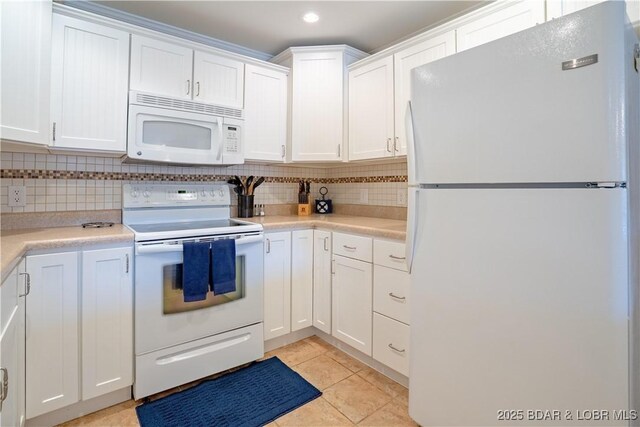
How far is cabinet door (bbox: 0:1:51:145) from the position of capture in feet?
4.46

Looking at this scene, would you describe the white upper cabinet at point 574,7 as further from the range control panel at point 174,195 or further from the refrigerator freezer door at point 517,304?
the range control panel at point 174,195

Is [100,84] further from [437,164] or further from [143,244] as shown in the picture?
[437,164]

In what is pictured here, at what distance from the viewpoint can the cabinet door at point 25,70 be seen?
1.36 m

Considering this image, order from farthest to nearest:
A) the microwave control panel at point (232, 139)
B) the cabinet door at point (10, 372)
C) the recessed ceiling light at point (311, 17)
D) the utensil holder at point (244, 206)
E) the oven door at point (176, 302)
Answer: the utensil holder at point (244, 206) < the microwave control panel at point (232, 139) < the recessed ceiling light at point (311, 17) < the oven door at point (176, 302) < the cabinet door at point (10, 372)

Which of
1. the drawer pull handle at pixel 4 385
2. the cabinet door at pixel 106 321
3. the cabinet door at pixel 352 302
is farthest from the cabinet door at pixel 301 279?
the drawer pull handle at pixel 4 385

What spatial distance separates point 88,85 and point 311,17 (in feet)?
4.75

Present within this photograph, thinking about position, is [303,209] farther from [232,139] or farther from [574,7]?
[574,7]

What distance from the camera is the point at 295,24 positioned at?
2.31 meters

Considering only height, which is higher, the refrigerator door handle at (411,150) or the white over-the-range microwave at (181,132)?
the white over-the-range microwave at (181,132)

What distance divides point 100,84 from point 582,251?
2.42 meters

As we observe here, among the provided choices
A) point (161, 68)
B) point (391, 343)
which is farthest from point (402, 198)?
point (161, 68)

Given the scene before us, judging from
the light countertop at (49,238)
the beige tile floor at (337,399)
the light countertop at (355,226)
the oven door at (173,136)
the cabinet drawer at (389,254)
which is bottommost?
the beige tile floor at (337,399)

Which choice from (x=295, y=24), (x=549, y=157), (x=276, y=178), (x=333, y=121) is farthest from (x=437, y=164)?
(x=276, y=178)

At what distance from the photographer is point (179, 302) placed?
184 cm
